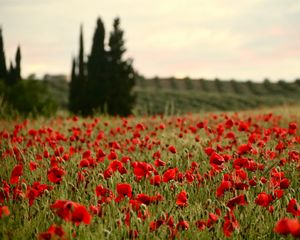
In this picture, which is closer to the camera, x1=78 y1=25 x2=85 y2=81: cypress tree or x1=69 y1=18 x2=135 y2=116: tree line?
x1=69 y1=18 x2=135 y2=116: tree line

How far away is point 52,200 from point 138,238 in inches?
37.9

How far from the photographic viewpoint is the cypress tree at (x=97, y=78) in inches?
936

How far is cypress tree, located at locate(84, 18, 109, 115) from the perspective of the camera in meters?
23.8

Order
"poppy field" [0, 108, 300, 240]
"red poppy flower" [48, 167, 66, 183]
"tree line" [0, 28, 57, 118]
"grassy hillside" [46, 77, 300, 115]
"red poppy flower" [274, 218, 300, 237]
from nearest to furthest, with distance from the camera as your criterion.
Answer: "red poppy flower" [274, 218, 300, 237], "poppy field" [0, 108, 300, 240], "red poppy flower" [48, 167, 66, 183], "tree line" [0, 28, 57, 118], "grassy hillside" [46, 77, 300, 115]

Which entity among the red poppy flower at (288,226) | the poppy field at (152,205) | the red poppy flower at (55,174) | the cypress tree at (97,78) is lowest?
the poppy field at (152,205)

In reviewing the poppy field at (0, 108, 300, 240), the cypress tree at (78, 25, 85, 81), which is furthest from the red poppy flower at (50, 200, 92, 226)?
the cypress tree at (78, 25, 85, 81)

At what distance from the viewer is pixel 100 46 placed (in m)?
26.1

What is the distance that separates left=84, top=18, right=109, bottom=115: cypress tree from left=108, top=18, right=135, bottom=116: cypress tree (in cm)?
41

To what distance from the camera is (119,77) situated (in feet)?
78.3

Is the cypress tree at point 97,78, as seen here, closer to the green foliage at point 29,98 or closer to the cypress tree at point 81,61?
the cypress tree at point 81,61

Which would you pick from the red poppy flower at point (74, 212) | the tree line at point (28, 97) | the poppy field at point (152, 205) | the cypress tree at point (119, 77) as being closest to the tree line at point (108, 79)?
the cypress tree at point (119, 77)

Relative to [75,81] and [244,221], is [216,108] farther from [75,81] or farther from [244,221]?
[244,221]

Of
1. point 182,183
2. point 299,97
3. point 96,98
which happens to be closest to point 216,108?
point 299,97

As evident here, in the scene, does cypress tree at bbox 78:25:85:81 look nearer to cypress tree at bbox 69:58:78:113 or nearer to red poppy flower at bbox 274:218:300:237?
cypress tree at bbox 69:58:78:113
